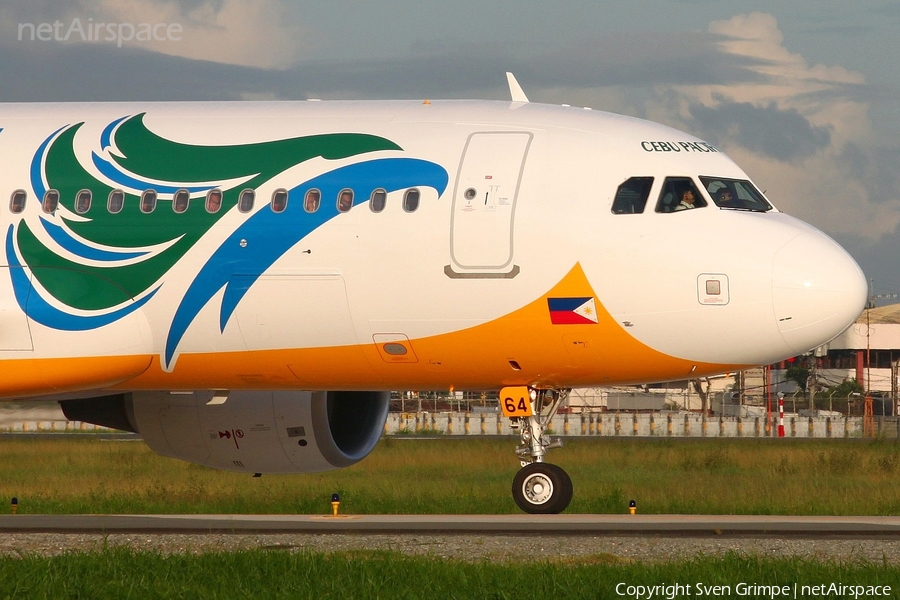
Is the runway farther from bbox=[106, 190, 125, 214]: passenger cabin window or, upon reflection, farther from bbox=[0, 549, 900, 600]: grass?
bbox=[106, 190, 125, 214]: passenger cabin window

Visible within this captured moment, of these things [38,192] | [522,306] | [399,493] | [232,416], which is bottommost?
[399,493]

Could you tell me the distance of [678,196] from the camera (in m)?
15.5

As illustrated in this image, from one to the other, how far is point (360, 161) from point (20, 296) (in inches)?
171

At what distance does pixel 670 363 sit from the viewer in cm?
1546

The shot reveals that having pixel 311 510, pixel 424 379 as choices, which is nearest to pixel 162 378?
pixel 424 379

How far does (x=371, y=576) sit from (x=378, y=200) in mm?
6358

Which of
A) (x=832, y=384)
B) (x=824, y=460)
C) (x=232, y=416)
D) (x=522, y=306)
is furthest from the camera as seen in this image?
(x=832, y=384)

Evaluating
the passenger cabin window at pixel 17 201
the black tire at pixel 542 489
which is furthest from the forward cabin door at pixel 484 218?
the passenger cabin window at pixel 17 201

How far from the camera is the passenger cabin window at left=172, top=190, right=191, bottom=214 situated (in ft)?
52.8

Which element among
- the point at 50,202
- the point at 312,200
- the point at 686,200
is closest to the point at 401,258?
the point at 312,200

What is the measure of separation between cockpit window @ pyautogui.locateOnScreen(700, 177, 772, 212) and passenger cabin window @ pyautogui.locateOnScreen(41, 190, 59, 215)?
767 centimetres

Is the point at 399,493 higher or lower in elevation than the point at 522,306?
lower

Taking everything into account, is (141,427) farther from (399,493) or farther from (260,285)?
(399,493)

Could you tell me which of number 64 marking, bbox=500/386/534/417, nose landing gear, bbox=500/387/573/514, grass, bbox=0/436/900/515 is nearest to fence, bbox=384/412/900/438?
grass, bbox=0/436/900/515
